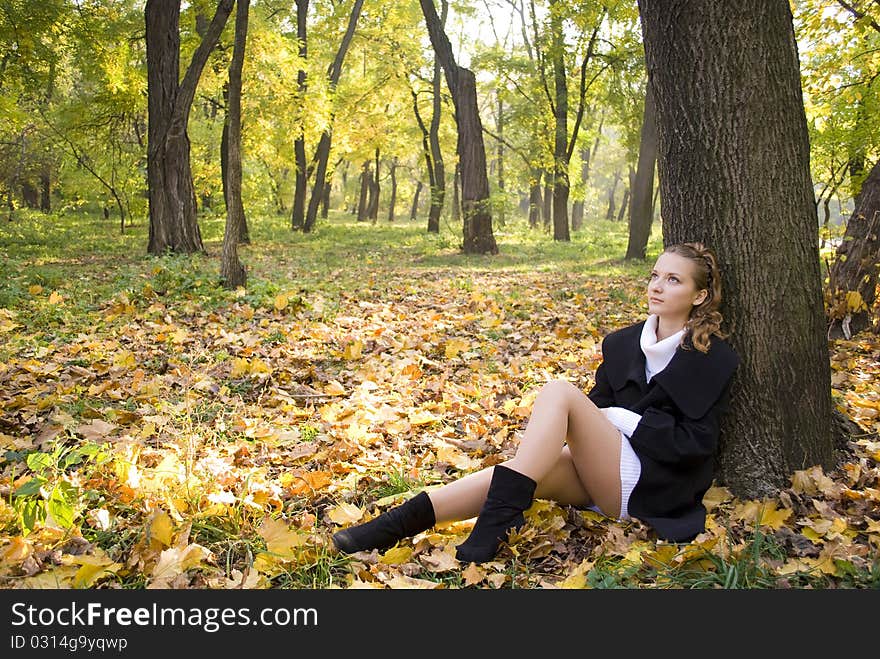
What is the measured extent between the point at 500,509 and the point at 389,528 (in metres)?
0.48

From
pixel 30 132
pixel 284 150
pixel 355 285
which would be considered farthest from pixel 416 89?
pixel 355 285

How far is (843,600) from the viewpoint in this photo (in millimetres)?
2242

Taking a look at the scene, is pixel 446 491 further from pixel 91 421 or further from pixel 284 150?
pixel 284 150

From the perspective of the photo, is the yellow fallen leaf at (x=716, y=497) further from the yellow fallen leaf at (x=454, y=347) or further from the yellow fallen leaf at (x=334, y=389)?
the yellow fallen leaf at (x=454, y=347)

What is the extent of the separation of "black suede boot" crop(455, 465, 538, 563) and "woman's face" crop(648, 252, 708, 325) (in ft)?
3.49

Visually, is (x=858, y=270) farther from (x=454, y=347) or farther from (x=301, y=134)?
(x=301, y=134)

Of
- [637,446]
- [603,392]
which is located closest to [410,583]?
[637,446]

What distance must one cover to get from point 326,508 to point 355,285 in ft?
22.5

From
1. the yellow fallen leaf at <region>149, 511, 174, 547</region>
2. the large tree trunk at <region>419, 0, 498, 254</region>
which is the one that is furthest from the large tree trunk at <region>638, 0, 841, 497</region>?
the large tree trunk at <region>419, 0, 498, 254</region>

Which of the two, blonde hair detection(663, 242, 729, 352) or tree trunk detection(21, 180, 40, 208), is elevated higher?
tree trunk detection(21, 180, 40, 208)

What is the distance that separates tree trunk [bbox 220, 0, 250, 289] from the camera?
25.5 ft

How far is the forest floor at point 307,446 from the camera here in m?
2.52

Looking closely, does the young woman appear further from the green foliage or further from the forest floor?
the green foliage

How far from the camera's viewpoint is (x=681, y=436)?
2.83 metres
